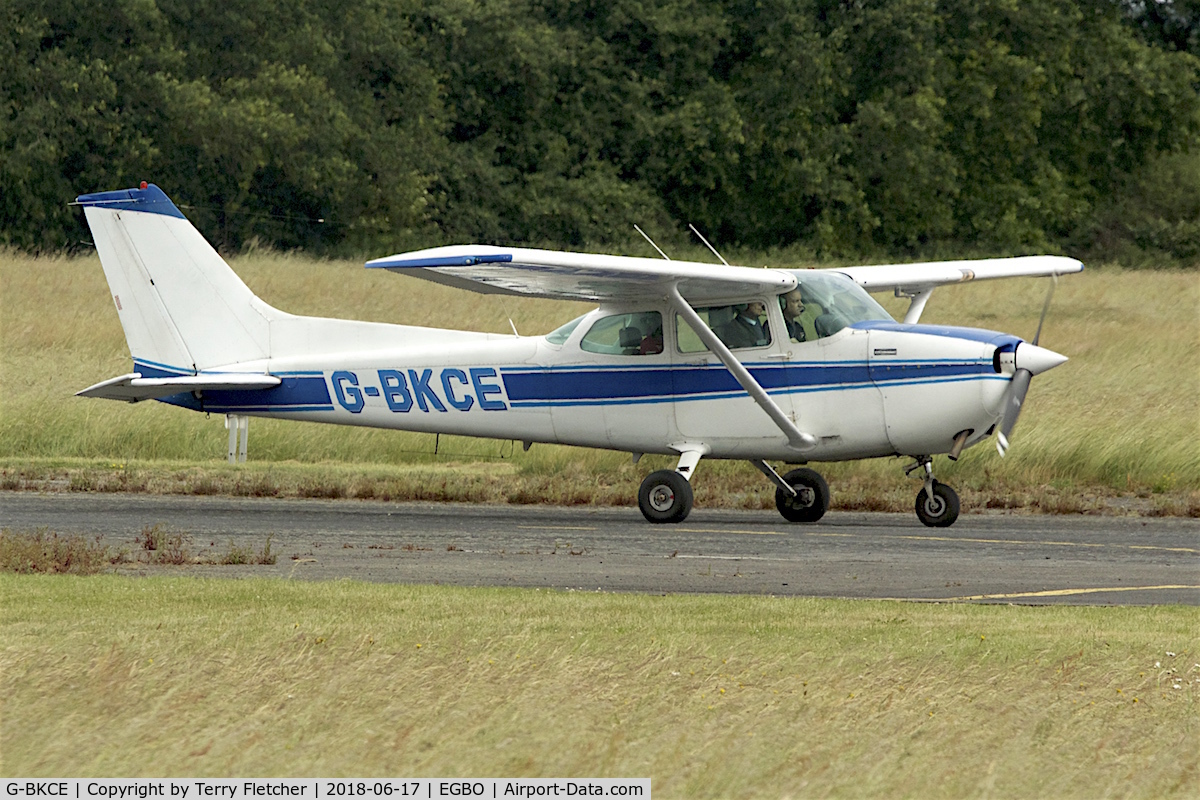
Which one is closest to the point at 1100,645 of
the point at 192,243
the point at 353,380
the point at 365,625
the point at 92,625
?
the point at 365,625

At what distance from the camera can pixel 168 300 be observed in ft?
55.4

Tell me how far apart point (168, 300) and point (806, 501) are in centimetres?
684

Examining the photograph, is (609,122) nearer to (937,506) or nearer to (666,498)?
(666,498)

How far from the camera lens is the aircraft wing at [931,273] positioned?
17250 millimetres

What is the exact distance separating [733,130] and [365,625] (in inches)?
1541

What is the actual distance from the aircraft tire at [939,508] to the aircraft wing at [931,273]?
108 inches

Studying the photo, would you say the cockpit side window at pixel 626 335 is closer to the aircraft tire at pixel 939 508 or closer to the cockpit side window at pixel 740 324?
the cockpit side window at pixel 740 324

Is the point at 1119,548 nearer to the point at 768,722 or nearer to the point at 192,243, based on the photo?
the point at 768,722

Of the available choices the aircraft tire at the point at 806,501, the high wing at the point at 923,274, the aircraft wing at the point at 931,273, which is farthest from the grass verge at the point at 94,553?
the high wing at the point at 923,274

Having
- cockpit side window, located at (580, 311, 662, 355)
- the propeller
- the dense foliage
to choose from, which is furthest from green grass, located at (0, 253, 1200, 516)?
the dense foliage

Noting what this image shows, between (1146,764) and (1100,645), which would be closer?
(1146,764)

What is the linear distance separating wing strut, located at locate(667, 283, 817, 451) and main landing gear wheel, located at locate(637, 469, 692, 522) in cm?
102

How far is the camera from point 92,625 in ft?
25.6

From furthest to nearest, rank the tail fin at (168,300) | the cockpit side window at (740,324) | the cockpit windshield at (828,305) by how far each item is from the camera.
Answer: the tail fin at (168,300)
the cockpit side window at (740,324)
the cockpit windshield at (828,305)
